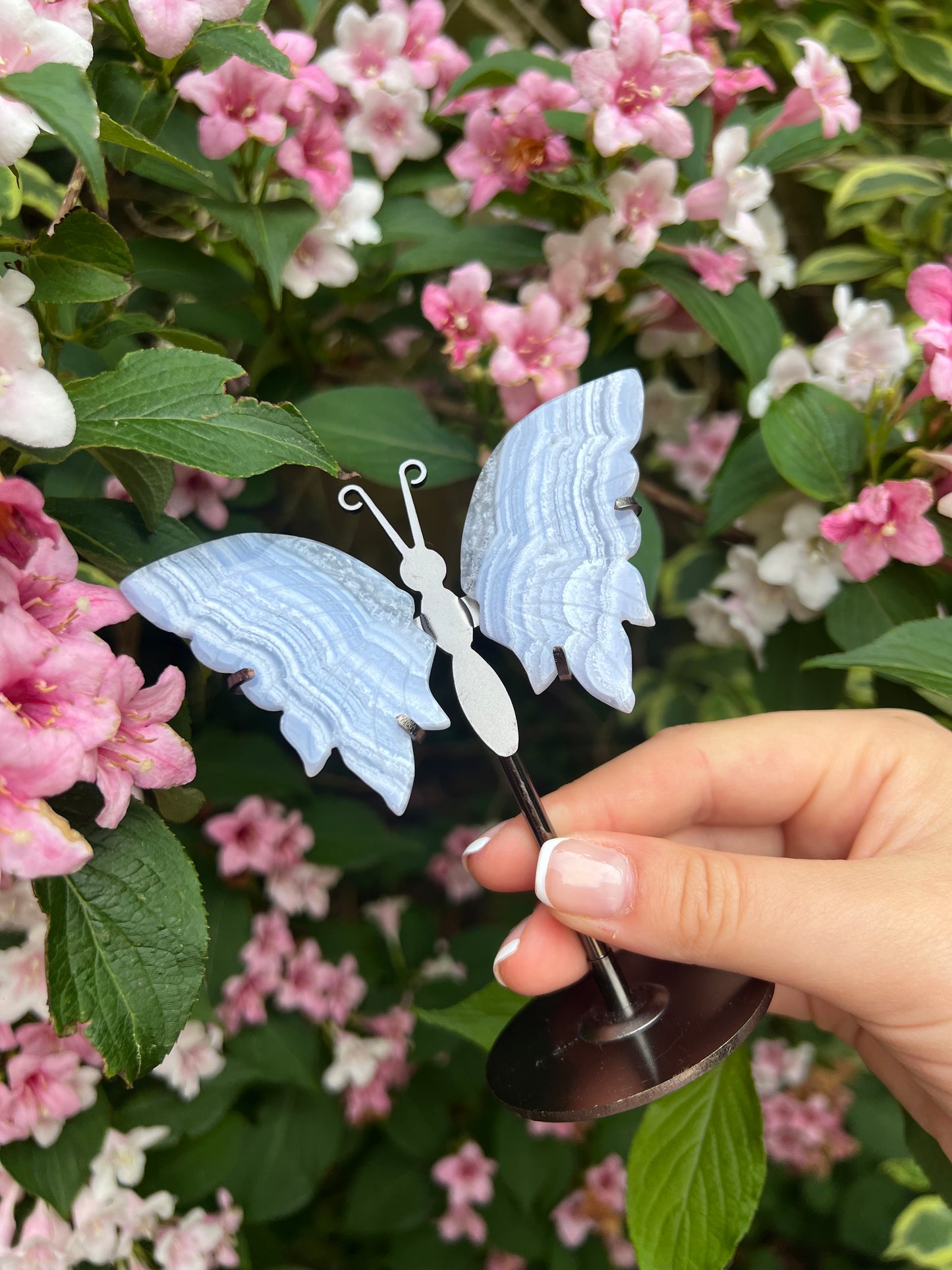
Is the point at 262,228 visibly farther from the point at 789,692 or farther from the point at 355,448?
the point at 789,692

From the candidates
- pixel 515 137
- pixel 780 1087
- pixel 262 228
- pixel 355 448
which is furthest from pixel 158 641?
pixel 780 1087

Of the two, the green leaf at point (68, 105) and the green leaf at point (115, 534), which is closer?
the green leaf at point (68, 105)

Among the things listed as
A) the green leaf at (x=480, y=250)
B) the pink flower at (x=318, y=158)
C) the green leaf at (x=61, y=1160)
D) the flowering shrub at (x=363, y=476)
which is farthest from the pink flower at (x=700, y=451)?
the green leaf at (x=61, y=1160)

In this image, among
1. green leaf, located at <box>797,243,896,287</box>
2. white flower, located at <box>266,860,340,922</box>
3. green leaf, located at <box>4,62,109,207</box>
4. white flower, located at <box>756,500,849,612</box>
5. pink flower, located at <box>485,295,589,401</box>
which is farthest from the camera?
green leaf, located at <box>797,243,896,287</box>

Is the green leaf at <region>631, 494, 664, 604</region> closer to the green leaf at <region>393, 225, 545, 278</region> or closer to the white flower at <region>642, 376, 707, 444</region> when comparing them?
the green leaf at <region>393, 225, 545, 278</region>

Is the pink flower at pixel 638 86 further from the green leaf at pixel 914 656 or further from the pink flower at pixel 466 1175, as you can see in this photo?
the pink flower at pixel 466 1175

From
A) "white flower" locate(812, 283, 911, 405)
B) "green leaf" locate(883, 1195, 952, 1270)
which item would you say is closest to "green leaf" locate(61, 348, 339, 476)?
"white flower" locate(812, 283, 911, 405)
